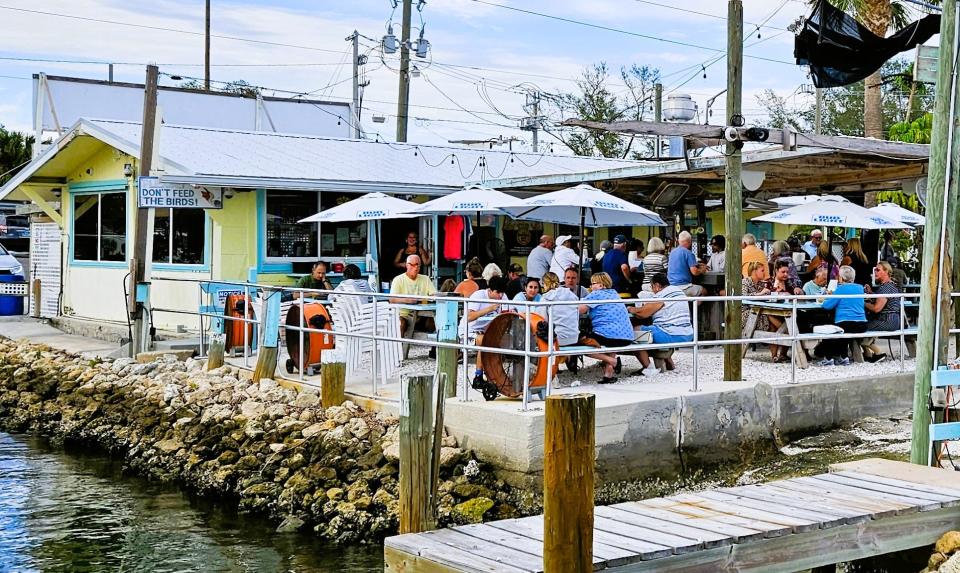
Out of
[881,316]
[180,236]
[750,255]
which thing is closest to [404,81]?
[180,236]

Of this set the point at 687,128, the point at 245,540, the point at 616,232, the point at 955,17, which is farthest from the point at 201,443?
the point at 616,232

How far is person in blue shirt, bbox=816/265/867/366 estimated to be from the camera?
12923mm

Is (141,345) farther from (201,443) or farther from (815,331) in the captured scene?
(815,331)

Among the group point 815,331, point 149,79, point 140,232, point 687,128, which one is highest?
point 149,79

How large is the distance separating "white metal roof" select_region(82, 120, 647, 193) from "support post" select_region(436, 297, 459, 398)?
6.37 m

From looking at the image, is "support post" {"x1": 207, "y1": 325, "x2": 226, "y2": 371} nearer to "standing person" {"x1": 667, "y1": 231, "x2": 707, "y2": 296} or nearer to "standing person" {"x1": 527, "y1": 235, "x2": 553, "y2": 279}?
"standing person" {"x1": 527, "y1": 235, "x2": 553, "y2": 279}

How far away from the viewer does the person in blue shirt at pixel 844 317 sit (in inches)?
509

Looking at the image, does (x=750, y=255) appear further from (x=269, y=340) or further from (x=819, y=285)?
(x=269, y=340)

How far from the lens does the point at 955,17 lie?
8.30 metres

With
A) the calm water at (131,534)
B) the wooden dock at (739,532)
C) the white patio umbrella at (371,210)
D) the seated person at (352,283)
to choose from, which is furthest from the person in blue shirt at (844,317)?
the calm water at (131,534)

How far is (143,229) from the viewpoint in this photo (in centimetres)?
1550

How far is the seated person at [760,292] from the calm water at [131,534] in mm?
6054

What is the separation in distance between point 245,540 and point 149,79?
7.62m

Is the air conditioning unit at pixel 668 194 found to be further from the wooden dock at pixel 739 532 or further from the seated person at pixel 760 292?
the wooden dock at pixel 739 532
